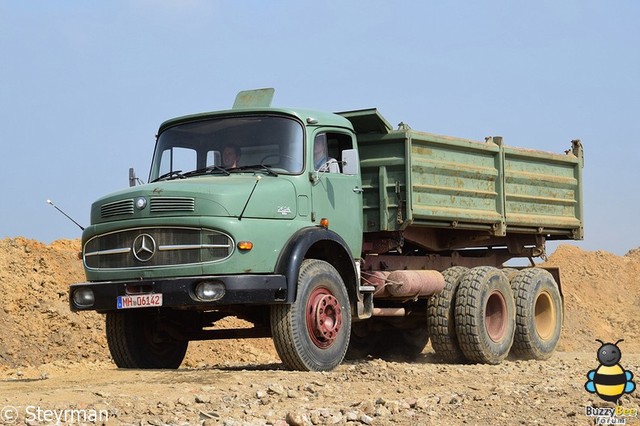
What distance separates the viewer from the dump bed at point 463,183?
12945 millimetres

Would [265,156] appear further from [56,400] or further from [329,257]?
[56,400]

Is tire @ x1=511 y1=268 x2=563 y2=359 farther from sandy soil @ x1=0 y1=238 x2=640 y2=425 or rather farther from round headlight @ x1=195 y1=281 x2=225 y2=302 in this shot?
round headlight @ x1=195 y1=281 x2=225 y2=302

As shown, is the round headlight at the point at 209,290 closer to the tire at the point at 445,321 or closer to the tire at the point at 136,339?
the tire at the point at 136,339

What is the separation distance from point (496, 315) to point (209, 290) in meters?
5.53

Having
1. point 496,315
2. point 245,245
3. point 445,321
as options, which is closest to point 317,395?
point 245,245

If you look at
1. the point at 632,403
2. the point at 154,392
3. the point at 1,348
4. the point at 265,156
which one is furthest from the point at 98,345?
the point at 632,403

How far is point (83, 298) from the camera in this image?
11109 millimetres

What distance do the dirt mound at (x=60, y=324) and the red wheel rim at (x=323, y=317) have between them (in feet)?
18.5

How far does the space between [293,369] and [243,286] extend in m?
1.14

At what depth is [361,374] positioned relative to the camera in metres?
10.9

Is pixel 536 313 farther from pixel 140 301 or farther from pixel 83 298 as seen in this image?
pixel 83 298

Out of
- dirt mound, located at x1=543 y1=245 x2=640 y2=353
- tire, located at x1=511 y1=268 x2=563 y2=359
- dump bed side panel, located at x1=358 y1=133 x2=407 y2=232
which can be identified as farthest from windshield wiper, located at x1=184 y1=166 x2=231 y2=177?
dirt mound, located at x1=543 y1=245 x2=640 y2=353

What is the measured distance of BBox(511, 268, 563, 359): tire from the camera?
14789 mm

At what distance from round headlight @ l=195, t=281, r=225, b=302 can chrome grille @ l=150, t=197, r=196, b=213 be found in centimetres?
76
